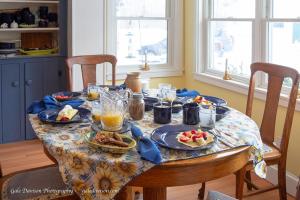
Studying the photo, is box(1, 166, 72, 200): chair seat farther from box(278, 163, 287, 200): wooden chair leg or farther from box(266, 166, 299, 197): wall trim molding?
box(266, 166, 299, 197): wall trim molding

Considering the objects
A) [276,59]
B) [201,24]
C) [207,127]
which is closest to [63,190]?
[207,127]

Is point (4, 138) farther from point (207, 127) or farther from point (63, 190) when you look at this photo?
point (207, 127)

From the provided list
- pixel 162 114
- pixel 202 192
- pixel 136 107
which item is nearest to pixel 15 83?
pixel 202 192

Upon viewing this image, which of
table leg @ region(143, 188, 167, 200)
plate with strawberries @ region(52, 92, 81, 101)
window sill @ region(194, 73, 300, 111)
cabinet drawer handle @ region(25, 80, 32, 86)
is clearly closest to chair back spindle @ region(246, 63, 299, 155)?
window sill @ region(194, 73, 300, 111)

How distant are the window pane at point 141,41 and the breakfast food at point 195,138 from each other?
2490mm

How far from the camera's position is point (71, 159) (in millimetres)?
1457

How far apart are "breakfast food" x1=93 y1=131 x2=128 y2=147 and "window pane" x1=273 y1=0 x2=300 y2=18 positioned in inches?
75.8

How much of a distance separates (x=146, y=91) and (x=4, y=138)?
6.90 feet

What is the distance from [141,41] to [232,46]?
102cm

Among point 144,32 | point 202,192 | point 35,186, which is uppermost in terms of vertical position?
point 144,32

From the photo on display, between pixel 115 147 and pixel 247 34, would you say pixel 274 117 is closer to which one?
pixel 247 34

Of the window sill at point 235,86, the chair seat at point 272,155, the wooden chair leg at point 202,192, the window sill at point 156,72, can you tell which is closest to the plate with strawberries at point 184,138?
the chair seat at point 272,155

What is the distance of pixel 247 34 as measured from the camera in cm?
336

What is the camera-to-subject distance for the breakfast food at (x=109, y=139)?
1.47m
